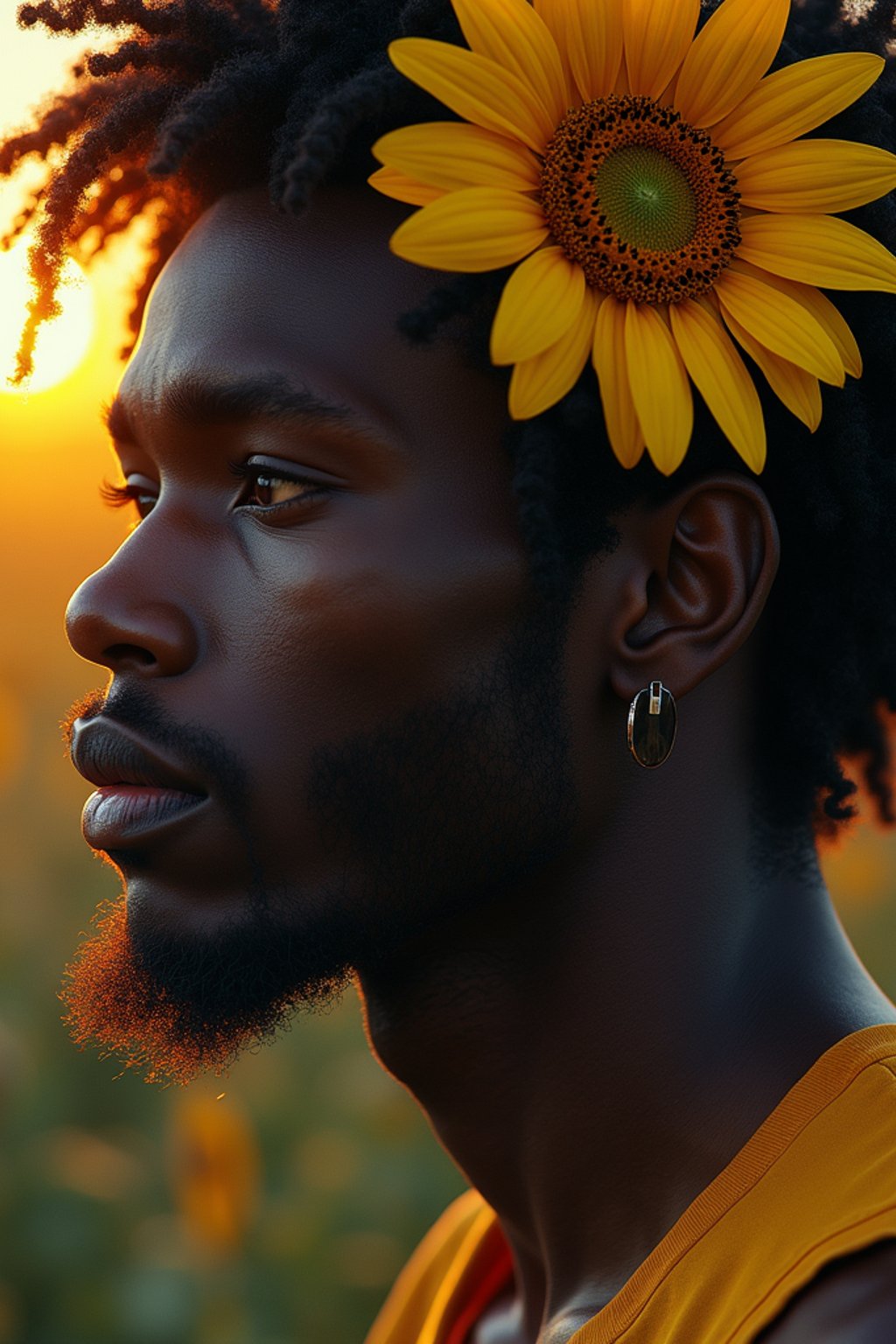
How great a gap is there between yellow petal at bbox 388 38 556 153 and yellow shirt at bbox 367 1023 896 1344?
139cm

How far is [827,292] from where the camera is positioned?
8.49ft

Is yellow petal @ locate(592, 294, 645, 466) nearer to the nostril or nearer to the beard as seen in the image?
the beard

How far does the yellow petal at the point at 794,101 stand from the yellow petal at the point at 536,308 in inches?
13.3

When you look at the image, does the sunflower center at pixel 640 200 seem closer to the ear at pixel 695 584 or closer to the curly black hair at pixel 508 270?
the curly black hair at pixel 508 270

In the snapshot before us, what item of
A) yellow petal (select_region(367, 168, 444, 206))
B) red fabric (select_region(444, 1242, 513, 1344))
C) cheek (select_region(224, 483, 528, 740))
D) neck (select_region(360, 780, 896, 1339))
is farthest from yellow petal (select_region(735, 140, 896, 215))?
red fabric (select_region(444, 1242, 513, 1344))

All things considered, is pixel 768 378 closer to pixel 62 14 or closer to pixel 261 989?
pixel 261 989

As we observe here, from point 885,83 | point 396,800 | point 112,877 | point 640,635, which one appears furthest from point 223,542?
point 112,877

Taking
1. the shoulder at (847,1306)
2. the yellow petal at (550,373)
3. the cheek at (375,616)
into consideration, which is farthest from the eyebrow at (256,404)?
the shoulder at (847,1306)

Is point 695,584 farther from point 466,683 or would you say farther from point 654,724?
point 466,683

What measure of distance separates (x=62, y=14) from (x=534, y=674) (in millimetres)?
1401

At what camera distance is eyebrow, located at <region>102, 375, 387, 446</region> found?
2.48 metres

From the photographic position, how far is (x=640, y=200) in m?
2.42

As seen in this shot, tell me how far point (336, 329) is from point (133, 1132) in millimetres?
4948

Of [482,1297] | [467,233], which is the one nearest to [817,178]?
[467,233]
